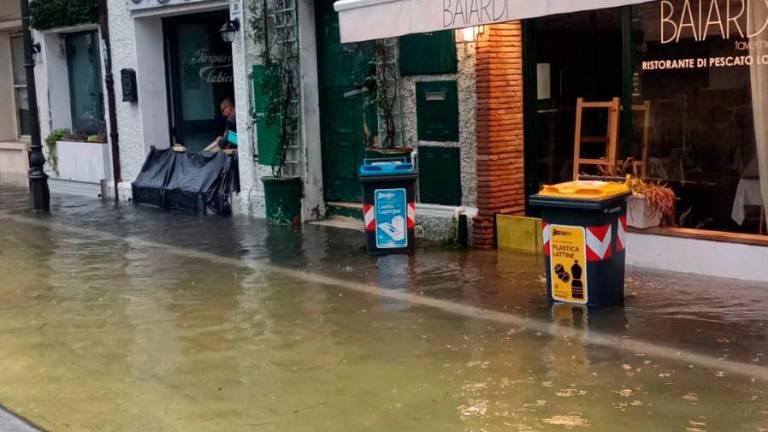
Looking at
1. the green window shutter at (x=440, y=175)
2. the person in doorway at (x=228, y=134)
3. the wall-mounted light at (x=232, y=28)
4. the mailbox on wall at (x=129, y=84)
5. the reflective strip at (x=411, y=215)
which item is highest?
the wall-mounted light at (x=232, y=28)

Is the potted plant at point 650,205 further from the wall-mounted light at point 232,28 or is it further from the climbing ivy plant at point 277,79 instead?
the wall-mounted light at point 232,28

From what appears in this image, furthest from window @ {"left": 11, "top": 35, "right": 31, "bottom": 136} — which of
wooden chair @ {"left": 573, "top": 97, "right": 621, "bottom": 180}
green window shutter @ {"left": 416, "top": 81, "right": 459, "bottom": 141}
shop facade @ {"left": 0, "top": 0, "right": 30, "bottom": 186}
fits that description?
wooden chair @ {"left": 573, "top": 97, "right": 621, "bottom": 180}

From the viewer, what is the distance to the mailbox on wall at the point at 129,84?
15789mm

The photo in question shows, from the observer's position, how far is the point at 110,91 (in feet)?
53.6

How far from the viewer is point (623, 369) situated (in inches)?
240

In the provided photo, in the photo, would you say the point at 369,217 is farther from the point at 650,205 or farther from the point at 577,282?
the point at 577,282

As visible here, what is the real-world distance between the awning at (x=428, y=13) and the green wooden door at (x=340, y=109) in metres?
2.22

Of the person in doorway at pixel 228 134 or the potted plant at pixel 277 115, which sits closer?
the potted plant at pixel 277 115

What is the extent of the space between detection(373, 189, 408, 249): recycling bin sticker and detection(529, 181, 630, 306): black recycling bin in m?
2.75

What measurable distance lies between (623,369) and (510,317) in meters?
1.54

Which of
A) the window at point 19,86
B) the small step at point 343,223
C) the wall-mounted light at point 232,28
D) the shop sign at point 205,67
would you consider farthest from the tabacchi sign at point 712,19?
the window at point 19,86

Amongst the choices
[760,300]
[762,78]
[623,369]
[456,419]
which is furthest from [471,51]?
[456,419]

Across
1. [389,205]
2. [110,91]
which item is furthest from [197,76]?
[389,205]

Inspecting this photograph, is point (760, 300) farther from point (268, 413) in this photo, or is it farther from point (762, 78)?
point (268, 413)
